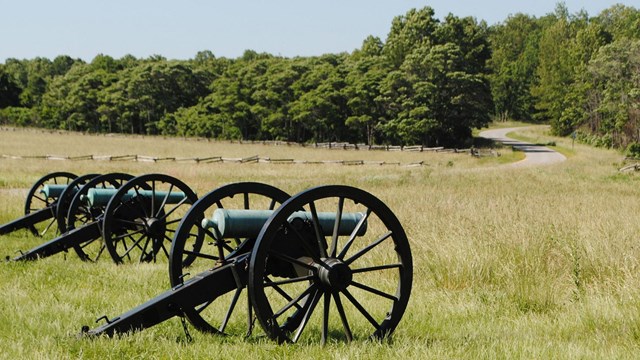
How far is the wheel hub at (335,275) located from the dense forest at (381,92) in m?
51.2

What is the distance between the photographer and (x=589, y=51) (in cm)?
8800

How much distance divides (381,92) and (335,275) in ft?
209

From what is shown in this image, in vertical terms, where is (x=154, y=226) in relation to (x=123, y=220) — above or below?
below

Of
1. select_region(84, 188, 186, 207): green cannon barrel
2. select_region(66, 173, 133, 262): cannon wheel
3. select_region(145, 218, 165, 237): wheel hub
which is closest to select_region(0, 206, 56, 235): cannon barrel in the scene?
select_region(66, 173, 133, 262): cannon wheel

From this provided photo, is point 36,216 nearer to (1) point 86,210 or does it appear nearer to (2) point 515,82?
(1) point 86,210

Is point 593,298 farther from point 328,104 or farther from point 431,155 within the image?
point 328,104

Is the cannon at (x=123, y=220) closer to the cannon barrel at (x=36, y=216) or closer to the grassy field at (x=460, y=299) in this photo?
the grassy field at (x=460, y=299)

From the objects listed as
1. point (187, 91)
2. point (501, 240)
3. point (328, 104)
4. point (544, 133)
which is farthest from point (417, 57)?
point (501, 240)

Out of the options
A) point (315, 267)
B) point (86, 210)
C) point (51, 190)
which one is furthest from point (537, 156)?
point (315, 267)

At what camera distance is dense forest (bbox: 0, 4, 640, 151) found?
65750mm

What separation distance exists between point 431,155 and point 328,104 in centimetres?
1970

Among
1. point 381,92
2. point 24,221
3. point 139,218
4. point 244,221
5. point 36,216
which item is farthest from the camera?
point 381,92

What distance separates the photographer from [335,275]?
185 inches

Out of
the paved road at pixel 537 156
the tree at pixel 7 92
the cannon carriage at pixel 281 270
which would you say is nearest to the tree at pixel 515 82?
the paved road at pixel 537 156
